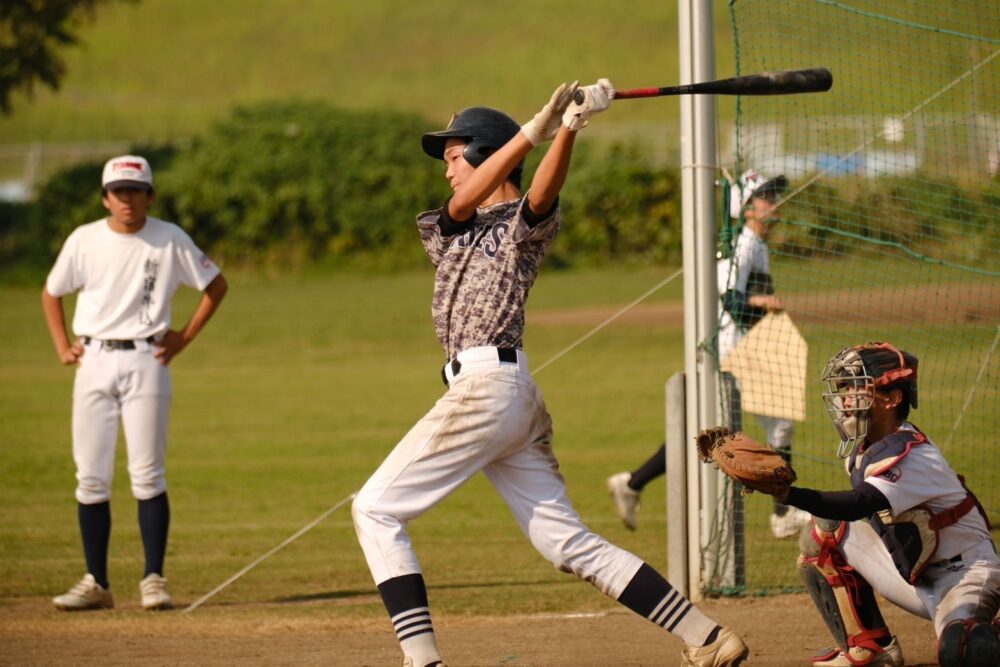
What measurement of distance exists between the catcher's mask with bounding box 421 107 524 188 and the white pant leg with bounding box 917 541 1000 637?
2.14 metres

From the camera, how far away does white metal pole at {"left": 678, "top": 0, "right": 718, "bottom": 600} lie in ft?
22.5

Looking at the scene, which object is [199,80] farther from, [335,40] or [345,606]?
[345,606]

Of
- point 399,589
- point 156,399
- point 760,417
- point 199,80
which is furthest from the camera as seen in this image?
point 199,80

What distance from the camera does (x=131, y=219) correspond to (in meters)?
7.39

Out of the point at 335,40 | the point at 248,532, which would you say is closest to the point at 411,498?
the point at 248,532

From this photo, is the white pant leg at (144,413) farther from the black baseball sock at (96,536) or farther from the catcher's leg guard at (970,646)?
the catcher's leg guard at (970,646)

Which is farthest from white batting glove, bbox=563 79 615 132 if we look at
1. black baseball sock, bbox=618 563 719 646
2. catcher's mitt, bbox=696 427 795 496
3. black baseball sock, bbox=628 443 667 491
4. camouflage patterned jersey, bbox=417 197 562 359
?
black baseball sock, bbox=628 443 667 491

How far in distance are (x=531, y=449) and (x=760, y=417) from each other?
11.4ft

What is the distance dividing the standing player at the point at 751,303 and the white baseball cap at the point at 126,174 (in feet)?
10.5

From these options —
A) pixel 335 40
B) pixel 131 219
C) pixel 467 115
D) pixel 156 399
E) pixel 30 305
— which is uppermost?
pixel 335 40

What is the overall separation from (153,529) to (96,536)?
292 millimetres

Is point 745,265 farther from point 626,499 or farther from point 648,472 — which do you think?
point 626,499

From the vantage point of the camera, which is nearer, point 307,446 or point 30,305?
point 307,446

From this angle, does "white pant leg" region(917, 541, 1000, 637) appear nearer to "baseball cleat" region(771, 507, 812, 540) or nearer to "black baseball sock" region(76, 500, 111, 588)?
"baseball cleat" region(771, 507, 812, 540)
